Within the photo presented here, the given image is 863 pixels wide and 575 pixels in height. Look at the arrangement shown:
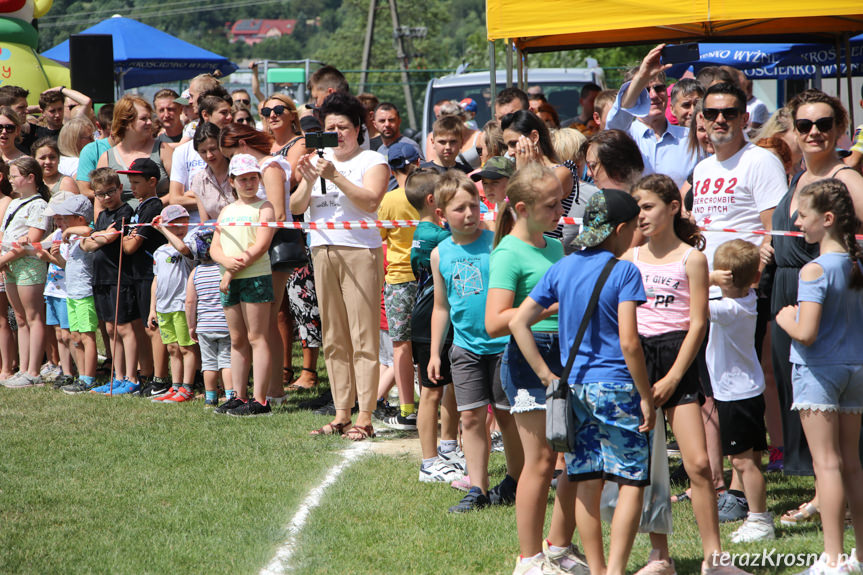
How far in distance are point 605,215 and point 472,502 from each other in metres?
2.20

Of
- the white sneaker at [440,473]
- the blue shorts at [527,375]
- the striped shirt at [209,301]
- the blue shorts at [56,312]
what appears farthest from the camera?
the blue shorts at [56,312]

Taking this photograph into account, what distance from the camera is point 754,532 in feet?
15.8

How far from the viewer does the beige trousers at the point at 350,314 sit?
7215 mm

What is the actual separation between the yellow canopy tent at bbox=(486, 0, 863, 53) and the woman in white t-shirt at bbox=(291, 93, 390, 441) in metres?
2.21

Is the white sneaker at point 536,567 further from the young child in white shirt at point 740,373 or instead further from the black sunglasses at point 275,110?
the black sunglasses at point 275,110

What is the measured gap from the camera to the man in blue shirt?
6.98m

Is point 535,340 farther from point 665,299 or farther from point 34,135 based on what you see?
point 34,135

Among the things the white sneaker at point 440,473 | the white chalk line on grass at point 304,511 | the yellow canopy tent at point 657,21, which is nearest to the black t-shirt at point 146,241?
the white chalk line on grass at point 304,511

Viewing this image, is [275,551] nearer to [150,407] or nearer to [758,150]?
[758,150]

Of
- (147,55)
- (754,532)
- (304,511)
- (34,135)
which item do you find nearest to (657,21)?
(754,532)

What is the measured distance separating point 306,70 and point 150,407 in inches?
723

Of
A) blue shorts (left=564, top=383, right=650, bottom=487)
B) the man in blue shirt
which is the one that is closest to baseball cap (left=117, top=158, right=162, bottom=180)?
the man in blue shirt

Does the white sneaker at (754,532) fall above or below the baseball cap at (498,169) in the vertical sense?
below

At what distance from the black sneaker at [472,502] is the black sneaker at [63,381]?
18.1 feet
